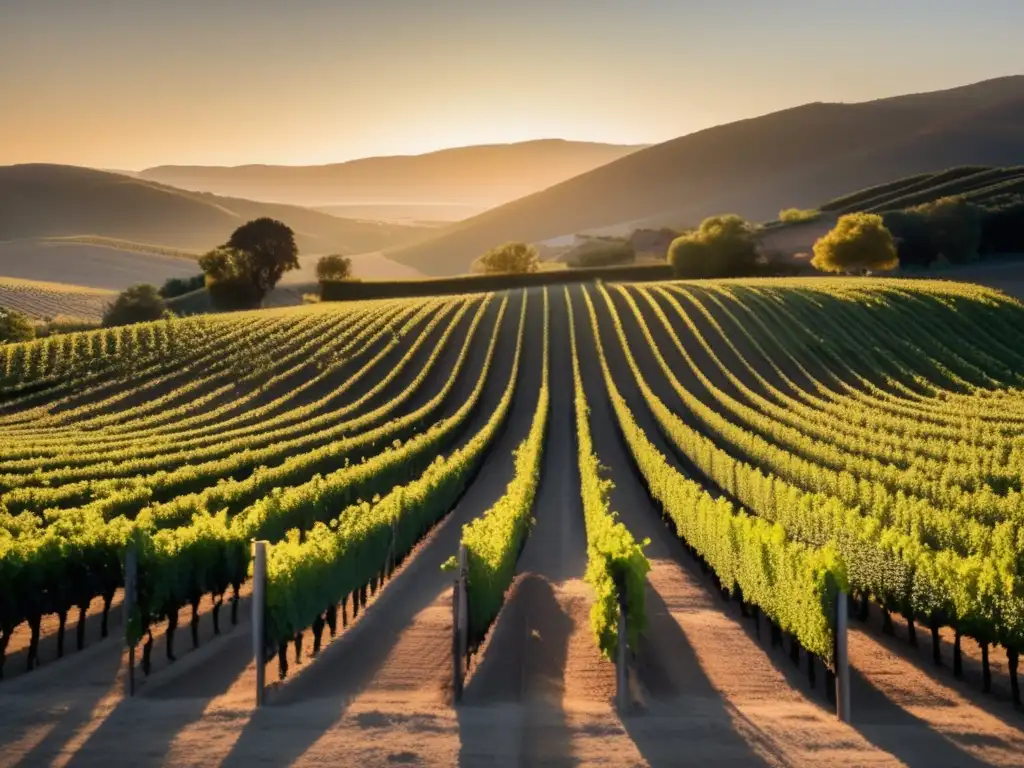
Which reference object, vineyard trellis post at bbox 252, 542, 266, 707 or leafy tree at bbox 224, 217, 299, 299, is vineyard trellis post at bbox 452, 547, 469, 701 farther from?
leafy tree at bbox 224, 217, 299, 299

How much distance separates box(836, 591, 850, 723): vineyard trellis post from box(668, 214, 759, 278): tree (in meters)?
103

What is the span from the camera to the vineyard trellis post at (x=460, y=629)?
57.4 ft

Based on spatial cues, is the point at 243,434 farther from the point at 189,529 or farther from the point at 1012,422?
the point at 1012,422

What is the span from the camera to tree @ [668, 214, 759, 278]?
117 metres

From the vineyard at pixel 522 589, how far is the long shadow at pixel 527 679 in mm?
77

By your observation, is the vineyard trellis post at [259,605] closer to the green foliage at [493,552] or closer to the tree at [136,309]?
the green foliage at [493,552]

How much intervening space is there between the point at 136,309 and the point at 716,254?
216 ft

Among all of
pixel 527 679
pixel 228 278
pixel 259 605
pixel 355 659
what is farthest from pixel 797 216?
pixel 259 605

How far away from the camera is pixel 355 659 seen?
20312 millimetres

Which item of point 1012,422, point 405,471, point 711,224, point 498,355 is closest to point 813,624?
point 405,471

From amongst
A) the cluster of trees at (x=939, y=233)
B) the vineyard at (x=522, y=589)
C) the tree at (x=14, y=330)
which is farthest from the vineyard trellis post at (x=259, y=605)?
the cluster of trees at (x=939, y=233)

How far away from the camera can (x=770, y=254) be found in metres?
129

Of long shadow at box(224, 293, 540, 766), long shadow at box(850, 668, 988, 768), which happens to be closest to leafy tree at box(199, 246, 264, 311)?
long shadow at box(224, 293, 540, 766)

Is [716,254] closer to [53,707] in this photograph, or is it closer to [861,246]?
[861,246]
